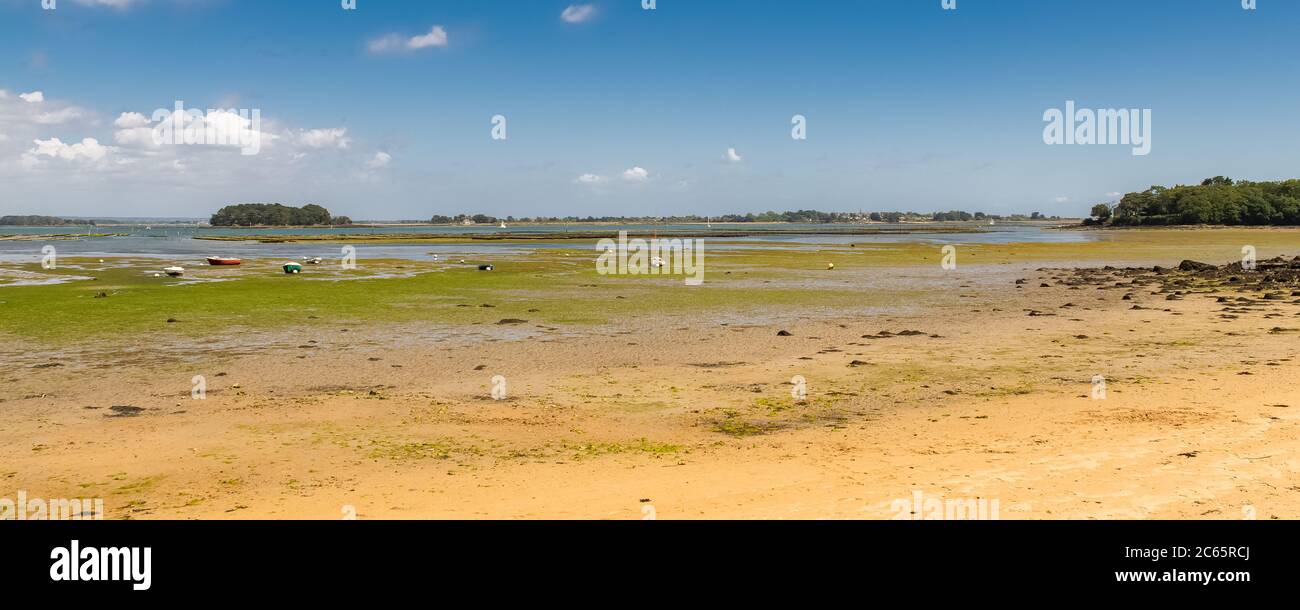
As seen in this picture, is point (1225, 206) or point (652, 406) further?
point (1225, 206)

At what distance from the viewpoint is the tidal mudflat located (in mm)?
8266

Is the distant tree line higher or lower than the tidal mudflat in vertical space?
higher

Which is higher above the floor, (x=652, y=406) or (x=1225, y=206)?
(x=1225, y=206)

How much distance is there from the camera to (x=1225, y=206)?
131 m

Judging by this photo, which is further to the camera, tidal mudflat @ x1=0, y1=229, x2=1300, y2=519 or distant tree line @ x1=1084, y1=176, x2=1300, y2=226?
distant tree line @ x1=1084, y1=176, x2=1300, y2=226

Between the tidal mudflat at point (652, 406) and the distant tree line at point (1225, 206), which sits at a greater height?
the distant tree line at point (1225, 206)

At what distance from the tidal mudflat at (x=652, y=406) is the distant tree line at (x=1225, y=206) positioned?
4662 inches

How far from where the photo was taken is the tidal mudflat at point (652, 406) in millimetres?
8266

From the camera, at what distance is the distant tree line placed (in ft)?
420

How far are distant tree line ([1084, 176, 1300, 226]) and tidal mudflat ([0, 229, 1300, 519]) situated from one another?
11841cm

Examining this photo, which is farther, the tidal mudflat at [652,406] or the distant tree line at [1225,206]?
the distant tree line at [1225,206]

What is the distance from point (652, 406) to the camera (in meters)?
13.6

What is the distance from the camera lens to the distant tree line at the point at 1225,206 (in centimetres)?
12800

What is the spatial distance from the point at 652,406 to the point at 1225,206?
486 feet
